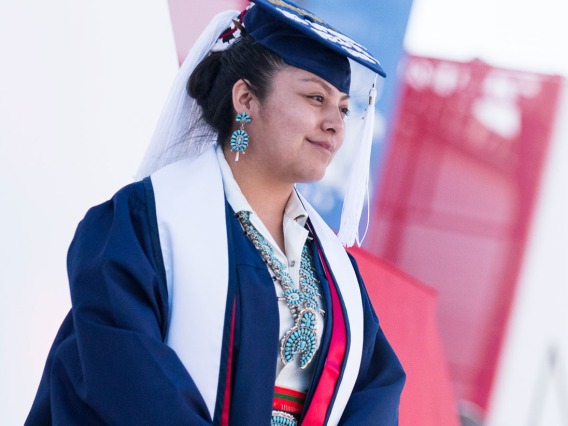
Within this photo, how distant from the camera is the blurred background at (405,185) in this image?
2002 mm

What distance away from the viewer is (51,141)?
6.73ft

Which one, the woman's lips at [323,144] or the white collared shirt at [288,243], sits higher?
the woman's lips at [323,144]

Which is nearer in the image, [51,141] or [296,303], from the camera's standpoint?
[296,303]

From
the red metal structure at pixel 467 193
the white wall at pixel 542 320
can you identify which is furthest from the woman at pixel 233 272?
the white wall at pixel 542 320

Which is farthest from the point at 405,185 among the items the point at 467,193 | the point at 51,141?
the point at 51,141

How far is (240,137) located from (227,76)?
0.48 feet

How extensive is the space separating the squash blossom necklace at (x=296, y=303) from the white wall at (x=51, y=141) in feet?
2.02

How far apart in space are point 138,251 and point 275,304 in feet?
0.86

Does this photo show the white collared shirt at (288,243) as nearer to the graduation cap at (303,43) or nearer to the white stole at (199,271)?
the white stole at (199,271)

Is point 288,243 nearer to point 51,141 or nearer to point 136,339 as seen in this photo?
point 136,339

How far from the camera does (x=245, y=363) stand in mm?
1473

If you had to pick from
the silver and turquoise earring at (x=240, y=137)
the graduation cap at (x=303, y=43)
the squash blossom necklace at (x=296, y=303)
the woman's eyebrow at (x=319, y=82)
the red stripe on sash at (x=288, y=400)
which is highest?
the graduation cap at (x=303, y=43)

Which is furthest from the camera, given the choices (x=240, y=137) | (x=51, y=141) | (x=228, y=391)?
(x=51, y=141)

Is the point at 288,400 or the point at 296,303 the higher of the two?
the point at 296,303
